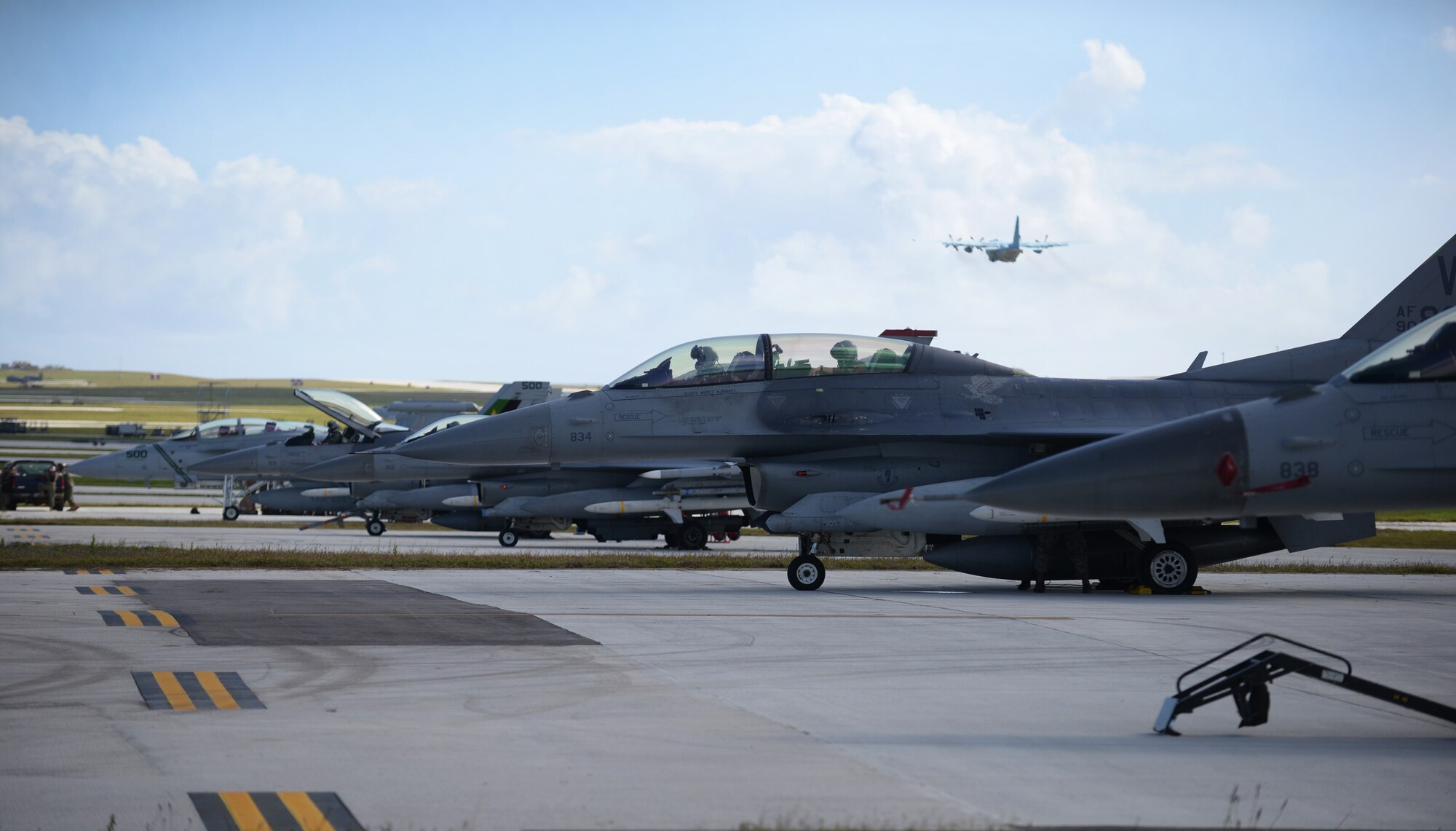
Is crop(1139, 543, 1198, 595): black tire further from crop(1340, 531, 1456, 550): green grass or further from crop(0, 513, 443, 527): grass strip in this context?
crop(0, 513, 443, 527): grass strip

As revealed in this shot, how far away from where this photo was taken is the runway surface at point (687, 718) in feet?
18.4

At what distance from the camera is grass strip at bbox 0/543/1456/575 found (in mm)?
18672

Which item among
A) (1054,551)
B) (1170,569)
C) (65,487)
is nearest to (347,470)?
(1054,551)

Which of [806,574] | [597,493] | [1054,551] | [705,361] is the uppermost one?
[705,361]

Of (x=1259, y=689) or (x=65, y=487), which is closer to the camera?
(x=1259, y=689)

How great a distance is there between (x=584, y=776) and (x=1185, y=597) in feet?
38.4

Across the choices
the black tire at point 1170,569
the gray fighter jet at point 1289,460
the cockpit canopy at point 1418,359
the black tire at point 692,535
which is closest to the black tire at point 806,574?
the black tire at point 1170,569

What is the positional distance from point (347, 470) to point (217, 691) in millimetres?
20036

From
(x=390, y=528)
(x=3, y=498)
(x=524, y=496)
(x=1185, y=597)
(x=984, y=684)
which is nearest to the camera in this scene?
(x=984, y=684)

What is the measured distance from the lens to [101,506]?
45.3 meters

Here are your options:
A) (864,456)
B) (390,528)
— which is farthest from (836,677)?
(390,528)

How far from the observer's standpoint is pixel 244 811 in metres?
5.34

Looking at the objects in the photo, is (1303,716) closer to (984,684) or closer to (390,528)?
(984,684)

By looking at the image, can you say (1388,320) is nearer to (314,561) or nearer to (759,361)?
(759,361)
